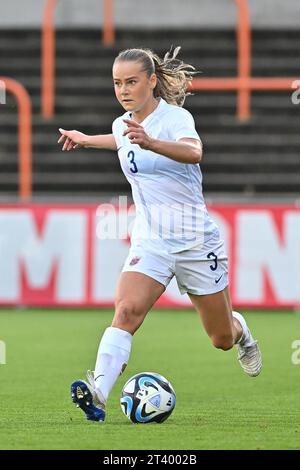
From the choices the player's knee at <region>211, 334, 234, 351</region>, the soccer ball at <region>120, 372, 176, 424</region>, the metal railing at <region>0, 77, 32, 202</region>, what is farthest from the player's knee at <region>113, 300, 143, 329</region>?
the metal railing at <region>0, 77, 32, 202</region>

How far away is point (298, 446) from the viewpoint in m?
5.73

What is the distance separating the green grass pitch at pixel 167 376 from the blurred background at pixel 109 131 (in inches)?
23.9

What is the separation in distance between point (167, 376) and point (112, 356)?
2.53 meters

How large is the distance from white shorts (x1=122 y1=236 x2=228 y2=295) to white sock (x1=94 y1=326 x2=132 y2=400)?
390 millimetres

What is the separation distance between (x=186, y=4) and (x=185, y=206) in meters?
13.4

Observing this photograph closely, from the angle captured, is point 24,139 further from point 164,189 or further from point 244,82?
point 164,189

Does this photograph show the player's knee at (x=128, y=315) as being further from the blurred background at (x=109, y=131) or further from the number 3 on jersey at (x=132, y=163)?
the blurred background at (x=109, y=131)

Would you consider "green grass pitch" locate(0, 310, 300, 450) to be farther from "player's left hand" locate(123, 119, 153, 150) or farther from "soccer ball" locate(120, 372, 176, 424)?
"player's left hand" locate(123, 119, 153, 150)

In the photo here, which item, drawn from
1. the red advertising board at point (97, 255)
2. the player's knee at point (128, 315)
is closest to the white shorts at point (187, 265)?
the player's knee at point (128, 315)

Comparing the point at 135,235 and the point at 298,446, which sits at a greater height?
the point at 135,235

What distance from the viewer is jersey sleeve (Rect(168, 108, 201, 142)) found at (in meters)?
6.70

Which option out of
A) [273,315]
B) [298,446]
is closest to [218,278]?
[298,446]

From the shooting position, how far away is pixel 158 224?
691cm
